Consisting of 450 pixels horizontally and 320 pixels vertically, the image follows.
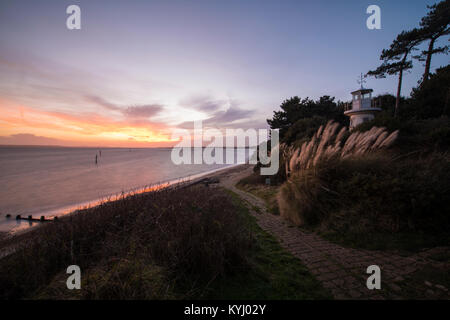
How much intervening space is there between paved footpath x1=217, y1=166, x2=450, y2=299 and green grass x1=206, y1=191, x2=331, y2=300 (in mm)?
191

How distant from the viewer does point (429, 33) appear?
1587 cm

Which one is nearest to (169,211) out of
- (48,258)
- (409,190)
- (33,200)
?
(48,258)

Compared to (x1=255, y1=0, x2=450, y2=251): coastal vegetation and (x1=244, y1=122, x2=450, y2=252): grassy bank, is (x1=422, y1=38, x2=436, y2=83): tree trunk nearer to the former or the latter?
(x1=255, y1=0, x2=450, y2=251): coastal vegetation

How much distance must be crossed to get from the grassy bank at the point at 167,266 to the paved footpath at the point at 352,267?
249 millimetres

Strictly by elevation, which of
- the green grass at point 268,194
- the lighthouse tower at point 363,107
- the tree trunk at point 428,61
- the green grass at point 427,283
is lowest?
the green grass at point 268,194

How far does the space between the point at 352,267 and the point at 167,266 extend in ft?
8.96

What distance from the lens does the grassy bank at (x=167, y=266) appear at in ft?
7.07

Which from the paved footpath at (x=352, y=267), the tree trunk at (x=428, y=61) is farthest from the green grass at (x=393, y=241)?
the tree trunk at (x=428, y=61)

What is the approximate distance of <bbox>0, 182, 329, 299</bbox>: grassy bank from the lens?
2.15m

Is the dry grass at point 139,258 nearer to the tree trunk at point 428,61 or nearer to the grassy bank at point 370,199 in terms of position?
the grassy bank at point 370,199

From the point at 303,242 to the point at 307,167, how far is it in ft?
6.26

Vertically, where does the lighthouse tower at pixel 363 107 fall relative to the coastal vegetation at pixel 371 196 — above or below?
above
